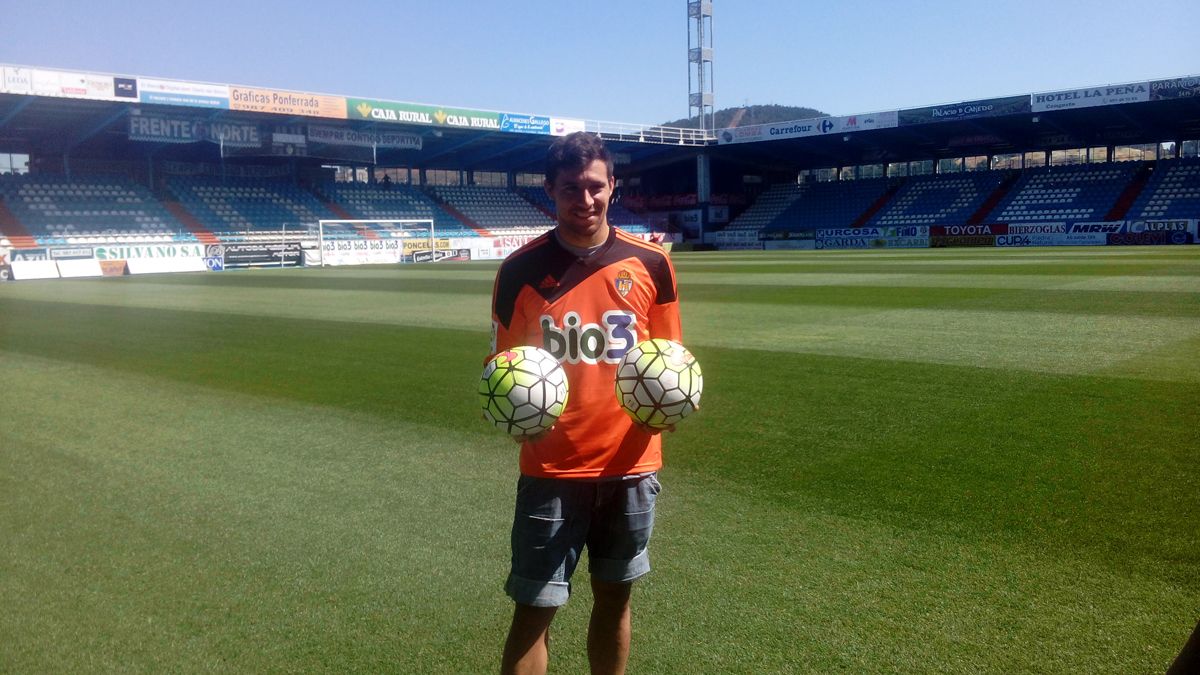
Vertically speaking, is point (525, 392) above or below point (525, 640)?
above

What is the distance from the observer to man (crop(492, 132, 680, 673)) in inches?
103

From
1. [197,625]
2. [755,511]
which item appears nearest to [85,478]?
[197,625]

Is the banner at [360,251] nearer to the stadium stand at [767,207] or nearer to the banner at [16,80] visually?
the banner at [16,80]

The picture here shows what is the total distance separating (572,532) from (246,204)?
4654 cm

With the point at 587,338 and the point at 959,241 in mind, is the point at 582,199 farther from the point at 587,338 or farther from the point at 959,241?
the point at 959,241

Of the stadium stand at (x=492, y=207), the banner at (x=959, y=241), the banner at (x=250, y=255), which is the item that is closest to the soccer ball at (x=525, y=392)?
the banner at (x=250, y=255)

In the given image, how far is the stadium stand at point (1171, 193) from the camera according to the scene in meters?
40.2

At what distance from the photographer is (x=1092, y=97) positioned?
3903cm

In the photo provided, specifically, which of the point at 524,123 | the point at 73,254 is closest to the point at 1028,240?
the point at 524,123

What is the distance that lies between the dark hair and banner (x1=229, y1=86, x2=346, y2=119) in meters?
36.4

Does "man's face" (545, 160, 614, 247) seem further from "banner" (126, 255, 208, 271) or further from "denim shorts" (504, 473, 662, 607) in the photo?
"banner" (126, 255, 208, 271)

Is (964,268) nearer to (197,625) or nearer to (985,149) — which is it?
(197,625)

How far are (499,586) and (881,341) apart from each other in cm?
757

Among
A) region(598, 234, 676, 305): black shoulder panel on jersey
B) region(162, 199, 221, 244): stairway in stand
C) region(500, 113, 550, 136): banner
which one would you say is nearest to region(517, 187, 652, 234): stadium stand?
region(500, 113, 550, 136): banner
